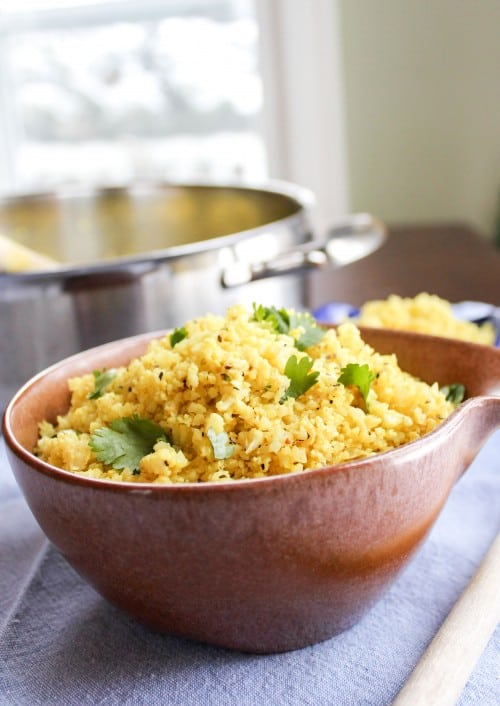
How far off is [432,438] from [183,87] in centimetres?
213

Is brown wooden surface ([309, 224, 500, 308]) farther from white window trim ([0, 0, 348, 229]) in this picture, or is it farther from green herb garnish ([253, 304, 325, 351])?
green herb garnish ([253, 304, 325, 351])

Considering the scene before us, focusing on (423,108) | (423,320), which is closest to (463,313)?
(423,320)

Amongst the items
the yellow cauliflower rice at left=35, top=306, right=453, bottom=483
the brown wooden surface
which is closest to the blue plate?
the brown wooden surface

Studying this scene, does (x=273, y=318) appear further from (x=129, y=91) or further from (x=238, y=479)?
(x=129, y=91)

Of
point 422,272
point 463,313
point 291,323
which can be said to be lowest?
point 422,272

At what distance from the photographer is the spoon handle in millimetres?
409

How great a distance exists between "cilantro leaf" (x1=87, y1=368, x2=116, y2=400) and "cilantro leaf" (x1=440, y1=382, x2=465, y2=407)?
234 mm

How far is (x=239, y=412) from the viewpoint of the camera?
48 centimetres

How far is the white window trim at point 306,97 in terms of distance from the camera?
2092 millimetres

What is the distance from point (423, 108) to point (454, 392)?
171cm

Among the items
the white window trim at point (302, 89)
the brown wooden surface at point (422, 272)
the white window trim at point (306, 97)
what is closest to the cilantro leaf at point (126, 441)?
the brown wooden surface at point (422, 272)

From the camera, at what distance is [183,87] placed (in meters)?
2.41

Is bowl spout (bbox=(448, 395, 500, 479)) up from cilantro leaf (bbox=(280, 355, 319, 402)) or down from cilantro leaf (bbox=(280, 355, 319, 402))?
down

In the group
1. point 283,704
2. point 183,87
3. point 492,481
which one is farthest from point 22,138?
point 283,704
